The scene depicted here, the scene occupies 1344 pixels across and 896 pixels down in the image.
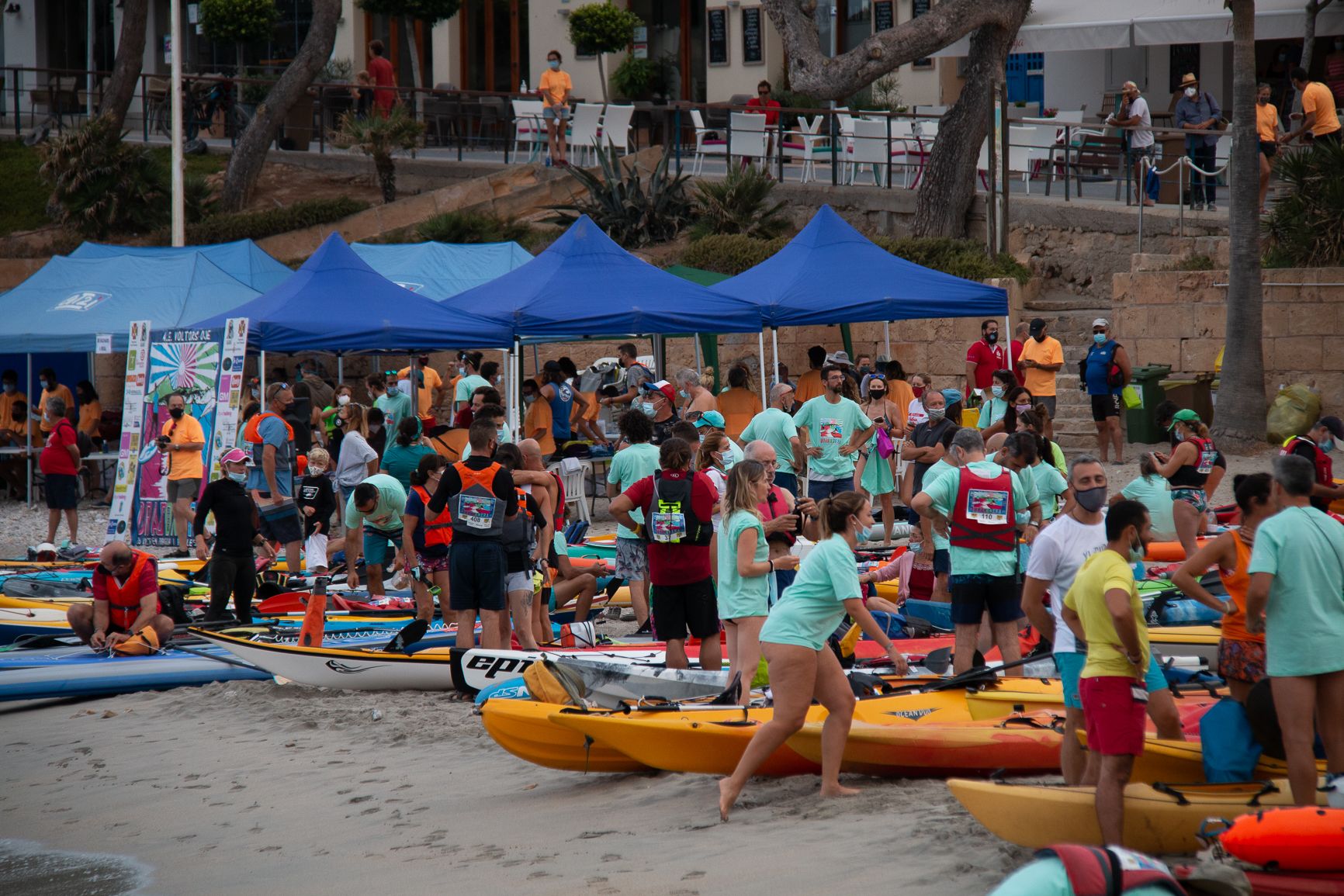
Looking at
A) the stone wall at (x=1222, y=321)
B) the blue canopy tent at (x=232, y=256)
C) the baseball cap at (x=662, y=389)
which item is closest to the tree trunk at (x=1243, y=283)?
the stone wall at (x=1222, y=321)

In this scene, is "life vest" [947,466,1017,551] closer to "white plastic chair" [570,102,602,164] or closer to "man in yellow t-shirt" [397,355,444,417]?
"man in yellow t-shirt" [397,355,444,417]

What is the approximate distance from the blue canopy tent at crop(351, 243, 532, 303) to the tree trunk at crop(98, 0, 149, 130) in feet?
23.8

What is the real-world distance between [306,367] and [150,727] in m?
11.2

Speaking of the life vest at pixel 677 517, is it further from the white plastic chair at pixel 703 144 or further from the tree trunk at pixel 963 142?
the white plastic chair at pixel 703 144

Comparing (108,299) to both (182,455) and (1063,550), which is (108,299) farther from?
(1063,550)

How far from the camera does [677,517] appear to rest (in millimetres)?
8031

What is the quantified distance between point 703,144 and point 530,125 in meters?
3.05

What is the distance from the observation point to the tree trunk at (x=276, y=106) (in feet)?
81.1

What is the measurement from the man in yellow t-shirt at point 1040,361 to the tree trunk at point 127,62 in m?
17.2

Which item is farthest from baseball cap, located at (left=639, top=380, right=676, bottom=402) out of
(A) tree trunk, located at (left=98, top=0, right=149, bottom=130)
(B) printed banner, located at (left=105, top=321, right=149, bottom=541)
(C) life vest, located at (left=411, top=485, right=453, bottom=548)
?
(A) tree trunk, located at (left=98, top=0, right=149, bottom=130)

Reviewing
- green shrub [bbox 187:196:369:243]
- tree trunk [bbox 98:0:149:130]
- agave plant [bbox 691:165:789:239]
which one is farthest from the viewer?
tree trunk [bbox 98:0:149:130]

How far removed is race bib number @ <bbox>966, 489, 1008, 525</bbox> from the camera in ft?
24.6

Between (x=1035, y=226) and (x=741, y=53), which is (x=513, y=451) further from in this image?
(x=741, y=53)

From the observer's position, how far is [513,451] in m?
9.29
